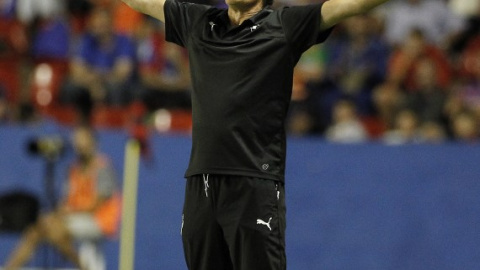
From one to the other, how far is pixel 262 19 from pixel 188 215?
907 mm

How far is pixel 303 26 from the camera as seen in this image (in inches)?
172

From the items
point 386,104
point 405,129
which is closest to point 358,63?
point 386,104

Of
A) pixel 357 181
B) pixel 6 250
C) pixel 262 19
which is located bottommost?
pixel 6 250

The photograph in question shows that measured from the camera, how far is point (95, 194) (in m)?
9.11

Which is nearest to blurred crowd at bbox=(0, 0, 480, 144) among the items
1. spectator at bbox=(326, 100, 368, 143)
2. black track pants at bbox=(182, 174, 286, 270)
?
spectator at bbox=(326, 100, 368, 143)

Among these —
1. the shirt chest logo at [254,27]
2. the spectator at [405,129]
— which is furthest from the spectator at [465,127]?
the shirt chest logo at [254,27]

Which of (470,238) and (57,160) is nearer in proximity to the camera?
(470,238)

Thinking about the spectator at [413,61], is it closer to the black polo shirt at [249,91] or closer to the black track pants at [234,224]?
the black polo shirt at [249,91]

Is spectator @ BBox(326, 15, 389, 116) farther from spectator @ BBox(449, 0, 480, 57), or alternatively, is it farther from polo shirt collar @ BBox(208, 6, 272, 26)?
polo shirt collar @ BBox(208, 6, 272, 26)

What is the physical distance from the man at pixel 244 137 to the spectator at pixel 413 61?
5642 mm

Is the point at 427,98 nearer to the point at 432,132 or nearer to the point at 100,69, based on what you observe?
the point at 432,132

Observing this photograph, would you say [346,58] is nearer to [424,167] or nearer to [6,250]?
[424,167]

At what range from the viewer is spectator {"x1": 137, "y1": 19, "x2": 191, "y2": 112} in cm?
1006

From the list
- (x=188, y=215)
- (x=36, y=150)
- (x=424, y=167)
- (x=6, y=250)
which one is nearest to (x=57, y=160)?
(x=36, y=150)
